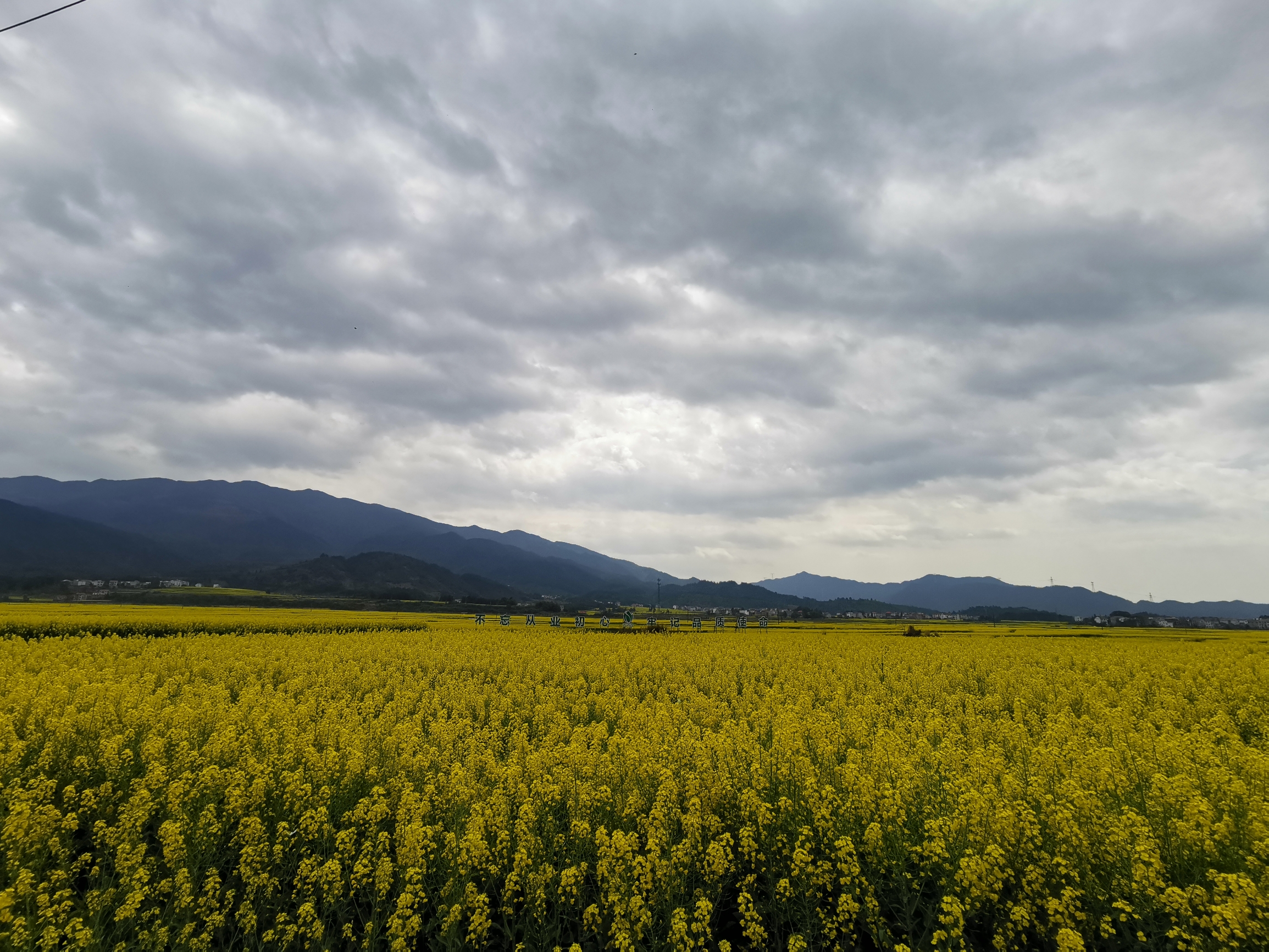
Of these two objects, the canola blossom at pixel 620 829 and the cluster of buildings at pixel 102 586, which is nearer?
the canola blossom at pixel 620 829

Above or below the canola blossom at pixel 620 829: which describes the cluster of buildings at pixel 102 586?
below

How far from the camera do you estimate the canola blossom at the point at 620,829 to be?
6.21m

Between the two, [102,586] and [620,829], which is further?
[102,586]

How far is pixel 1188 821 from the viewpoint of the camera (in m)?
6.79

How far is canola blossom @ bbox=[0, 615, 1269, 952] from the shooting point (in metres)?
6.21

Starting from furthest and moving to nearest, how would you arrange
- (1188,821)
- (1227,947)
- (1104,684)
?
(1104,684)
(1188,821)
(1227,947)

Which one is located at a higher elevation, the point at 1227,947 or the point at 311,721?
the point at 1227,947

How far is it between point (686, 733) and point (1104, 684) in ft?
58.9

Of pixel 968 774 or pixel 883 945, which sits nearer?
pixel 883 945

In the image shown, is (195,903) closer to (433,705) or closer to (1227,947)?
(433,705)

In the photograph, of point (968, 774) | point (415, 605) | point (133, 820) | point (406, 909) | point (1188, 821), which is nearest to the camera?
point (406, 909)

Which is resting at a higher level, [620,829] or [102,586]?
[620,829]

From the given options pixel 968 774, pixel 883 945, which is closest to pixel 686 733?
pixel 968 774

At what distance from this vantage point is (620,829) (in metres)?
7.99
